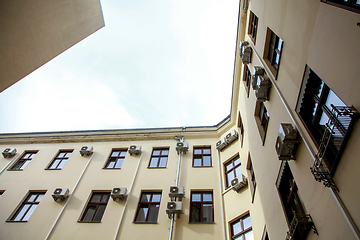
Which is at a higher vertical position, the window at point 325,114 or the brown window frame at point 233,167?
the brown window frame at point 233,167

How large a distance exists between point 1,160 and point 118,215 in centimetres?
1040

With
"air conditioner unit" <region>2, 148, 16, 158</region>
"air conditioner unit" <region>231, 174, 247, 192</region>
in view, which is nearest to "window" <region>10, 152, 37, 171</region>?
"air conditioner unit" <region>2, 148, 16, 158</region>

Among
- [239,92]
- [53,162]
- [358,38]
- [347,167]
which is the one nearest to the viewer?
[358,38]

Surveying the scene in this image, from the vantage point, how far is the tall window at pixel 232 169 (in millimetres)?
11842

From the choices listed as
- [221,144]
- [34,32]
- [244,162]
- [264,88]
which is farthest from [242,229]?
[34,32]

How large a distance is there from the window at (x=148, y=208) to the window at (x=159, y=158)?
6.67ft

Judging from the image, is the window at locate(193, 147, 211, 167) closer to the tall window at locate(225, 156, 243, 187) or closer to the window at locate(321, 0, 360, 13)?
the tall window at locate(225, 156, 243, 187)

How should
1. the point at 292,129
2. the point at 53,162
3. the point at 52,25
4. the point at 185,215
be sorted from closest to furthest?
the point at 292,129, the point at 52,25, the point at 185,215, the point at 53,162

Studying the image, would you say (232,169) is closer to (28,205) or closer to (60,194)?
(60,194)

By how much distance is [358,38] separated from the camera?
3330 millimetres

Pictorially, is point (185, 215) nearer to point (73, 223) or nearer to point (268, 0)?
point (73, 223)

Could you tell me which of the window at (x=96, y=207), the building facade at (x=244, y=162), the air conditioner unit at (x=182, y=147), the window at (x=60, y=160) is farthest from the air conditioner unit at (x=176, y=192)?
the window at (x=60, y=160)

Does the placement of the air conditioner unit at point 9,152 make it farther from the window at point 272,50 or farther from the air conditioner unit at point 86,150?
the window at point 272,50

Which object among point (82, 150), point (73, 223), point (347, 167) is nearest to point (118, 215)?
point (73, 223)
